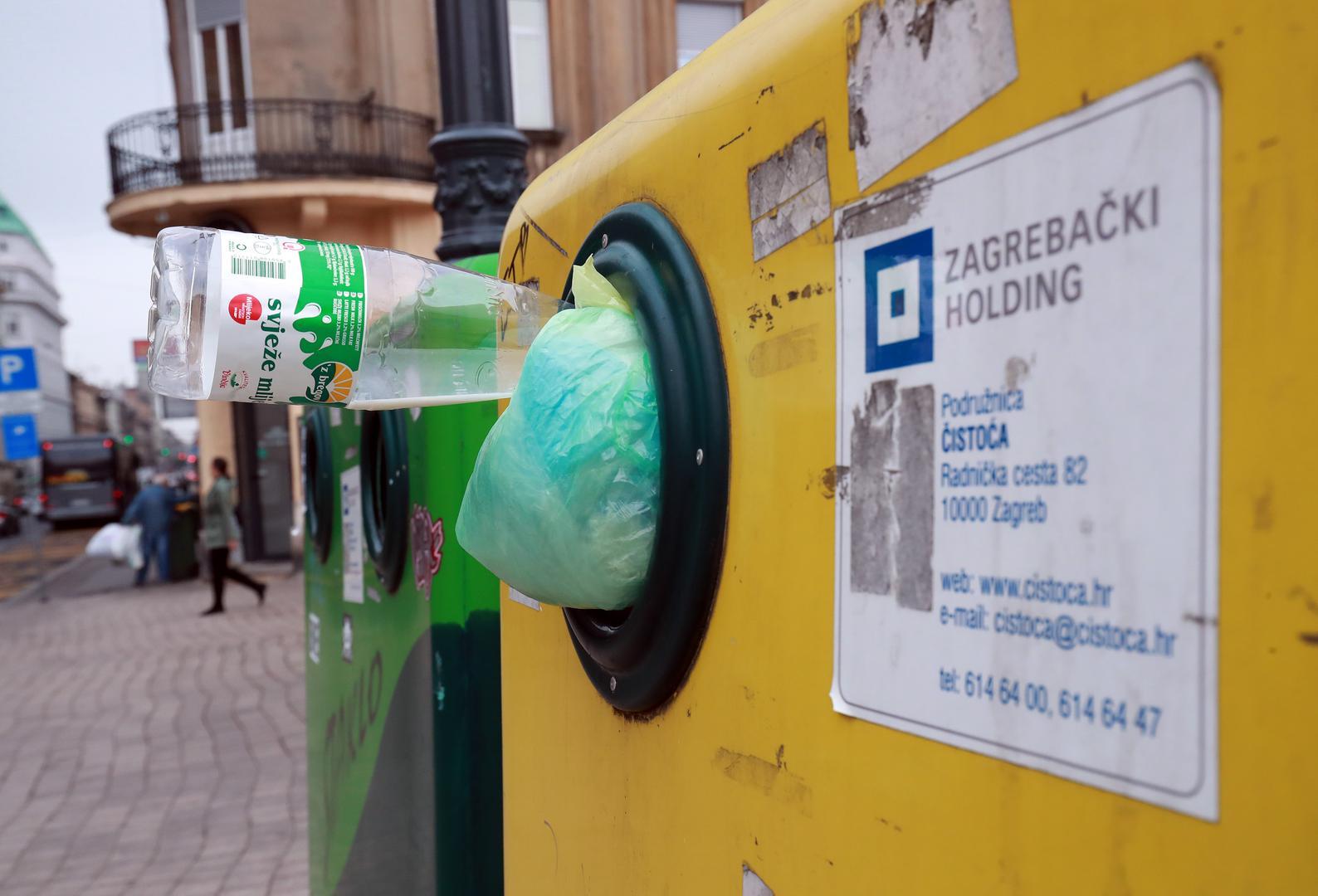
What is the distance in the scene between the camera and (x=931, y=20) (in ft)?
2.71

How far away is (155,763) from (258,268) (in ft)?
17.8

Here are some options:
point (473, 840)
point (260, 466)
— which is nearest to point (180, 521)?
point (260, 466)

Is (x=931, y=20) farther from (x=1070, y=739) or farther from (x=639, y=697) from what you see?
(x=639, y=697)

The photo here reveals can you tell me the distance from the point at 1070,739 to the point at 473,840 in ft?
5.31

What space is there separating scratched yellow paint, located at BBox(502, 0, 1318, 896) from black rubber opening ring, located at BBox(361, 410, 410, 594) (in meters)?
0.78

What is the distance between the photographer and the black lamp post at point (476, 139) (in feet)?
10.1

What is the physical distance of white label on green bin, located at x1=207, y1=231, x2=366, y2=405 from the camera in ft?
4.13

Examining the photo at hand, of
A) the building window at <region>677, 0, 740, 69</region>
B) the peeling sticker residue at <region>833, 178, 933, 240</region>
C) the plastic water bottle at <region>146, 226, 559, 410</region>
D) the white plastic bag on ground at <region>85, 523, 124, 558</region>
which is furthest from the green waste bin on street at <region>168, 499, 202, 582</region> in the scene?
the peeling sticker residue at <region>833, 178, 933, 240</region>

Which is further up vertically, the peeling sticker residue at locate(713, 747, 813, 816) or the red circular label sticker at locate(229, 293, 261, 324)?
the red circular label sticker at locate(229, 293, 261, 324)

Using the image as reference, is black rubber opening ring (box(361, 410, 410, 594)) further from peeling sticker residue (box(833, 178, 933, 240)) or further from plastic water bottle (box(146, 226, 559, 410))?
peeling sticker residue (box(833, 178, 933, 240))

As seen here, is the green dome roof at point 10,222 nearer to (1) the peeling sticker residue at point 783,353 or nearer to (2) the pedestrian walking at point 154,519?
(2) the pedestrian walking at point 154,519

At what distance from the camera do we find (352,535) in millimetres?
2799

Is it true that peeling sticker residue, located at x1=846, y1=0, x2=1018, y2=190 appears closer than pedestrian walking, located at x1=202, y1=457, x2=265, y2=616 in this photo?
Yes

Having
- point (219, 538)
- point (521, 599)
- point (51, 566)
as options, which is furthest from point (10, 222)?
point (521, 599)
